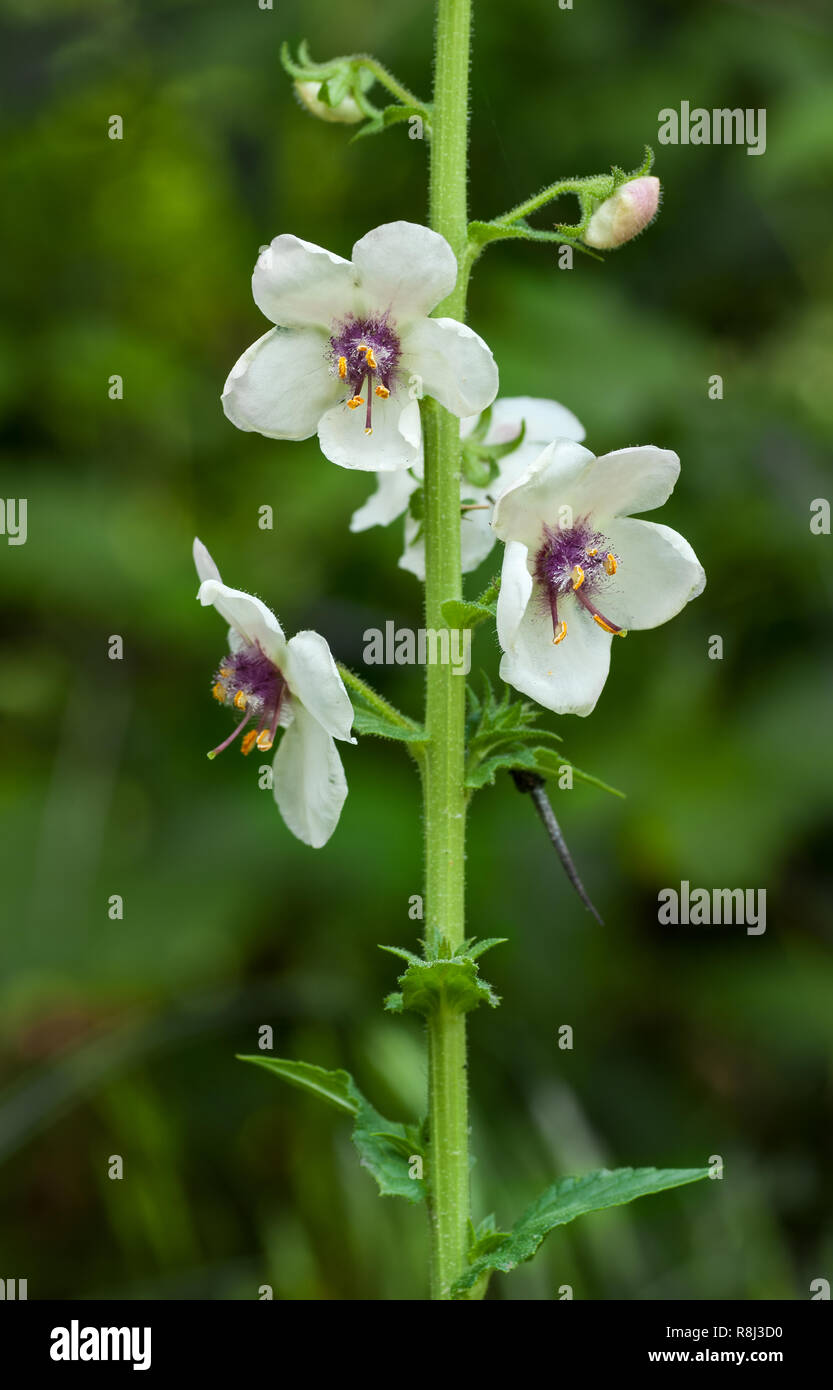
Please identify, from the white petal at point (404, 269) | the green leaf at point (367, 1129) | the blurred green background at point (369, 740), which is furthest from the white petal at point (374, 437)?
the blurred green background at point (369, 740)

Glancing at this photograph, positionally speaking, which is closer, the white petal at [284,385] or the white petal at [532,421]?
the white petal at [284,385]

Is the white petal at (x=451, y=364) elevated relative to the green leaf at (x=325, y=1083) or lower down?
elevated

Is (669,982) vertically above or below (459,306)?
below

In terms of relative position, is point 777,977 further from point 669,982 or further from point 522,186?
point 522,186

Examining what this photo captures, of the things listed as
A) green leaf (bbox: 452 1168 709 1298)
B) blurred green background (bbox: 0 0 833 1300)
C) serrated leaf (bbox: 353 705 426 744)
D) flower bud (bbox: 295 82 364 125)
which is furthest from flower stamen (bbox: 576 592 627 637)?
blurred green background (bbox: 0 0 833 1300)

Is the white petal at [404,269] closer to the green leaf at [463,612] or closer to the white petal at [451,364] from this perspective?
the white petal at [451,364]

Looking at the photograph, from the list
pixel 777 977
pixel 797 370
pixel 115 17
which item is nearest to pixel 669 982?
pixel 777 977

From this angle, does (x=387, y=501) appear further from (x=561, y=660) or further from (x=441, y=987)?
(x=441, y=987)
